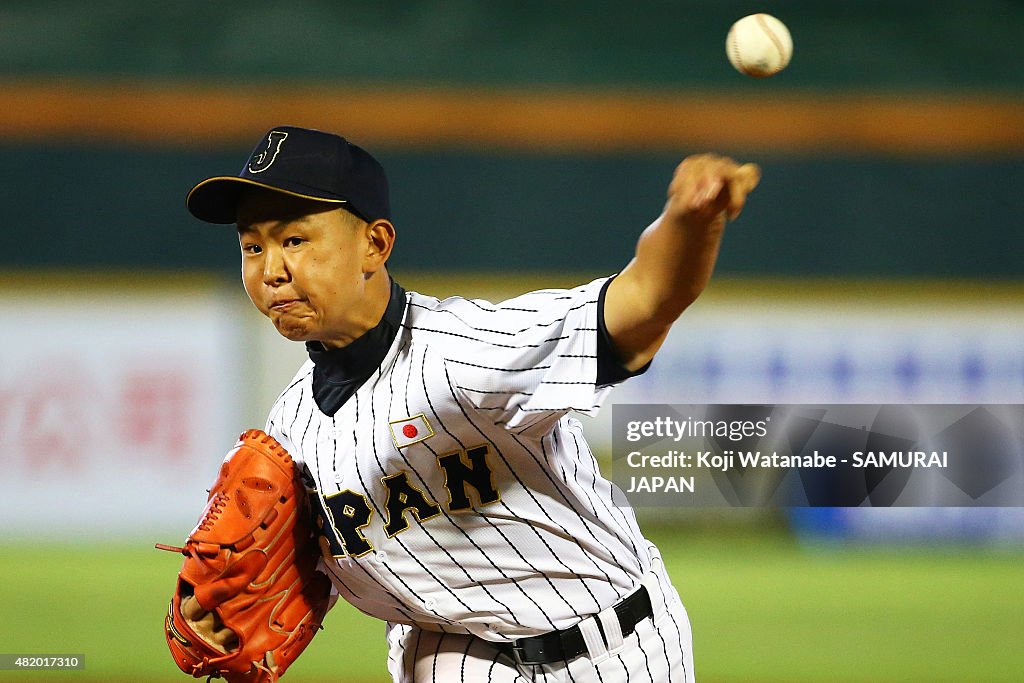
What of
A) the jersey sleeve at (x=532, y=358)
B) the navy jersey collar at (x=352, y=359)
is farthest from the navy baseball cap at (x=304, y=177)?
the jersey sleeve at (x=532, y=358)

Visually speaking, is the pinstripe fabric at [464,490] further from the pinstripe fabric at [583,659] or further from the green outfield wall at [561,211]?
the green outfield wall at [561,211]

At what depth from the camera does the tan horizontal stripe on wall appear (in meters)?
4.16

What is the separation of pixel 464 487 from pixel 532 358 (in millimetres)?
288

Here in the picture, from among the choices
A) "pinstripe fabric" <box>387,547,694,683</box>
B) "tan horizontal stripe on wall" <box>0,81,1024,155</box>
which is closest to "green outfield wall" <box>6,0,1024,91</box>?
"tan horizontal stripe on wall" <box>0,81,1024,155</box>

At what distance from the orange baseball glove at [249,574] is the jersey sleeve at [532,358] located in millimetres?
426

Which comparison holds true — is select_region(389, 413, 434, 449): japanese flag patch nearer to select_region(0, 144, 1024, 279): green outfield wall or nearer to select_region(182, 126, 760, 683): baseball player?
select_region(182, 126, 760, 683): baseball player

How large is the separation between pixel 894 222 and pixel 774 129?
61cm

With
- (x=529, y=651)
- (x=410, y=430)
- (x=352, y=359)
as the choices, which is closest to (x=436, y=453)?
(x=410, y=430)

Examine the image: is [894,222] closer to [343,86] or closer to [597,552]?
[343,86]

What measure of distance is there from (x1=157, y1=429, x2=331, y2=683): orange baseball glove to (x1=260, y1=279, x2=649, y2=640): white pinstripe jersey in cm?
7

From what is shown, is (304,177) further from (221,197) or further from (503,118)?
(503,118)

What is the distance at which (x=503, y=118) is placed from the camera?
13.8 ft

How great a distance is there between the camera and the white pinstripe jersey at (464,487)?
1.33 metres

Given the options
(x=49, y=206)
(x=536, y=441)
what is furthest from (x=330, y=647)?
(x=536, y=441)
